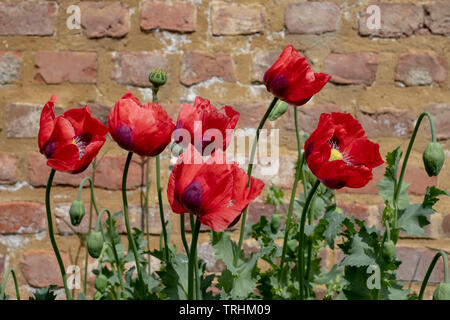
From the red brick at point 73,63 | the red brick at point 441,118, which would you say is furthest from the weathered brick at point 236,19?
the red brick at point 441,118

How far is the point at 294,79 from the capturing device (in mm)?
580

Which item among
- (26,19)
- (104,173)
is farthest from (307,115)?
(26,19)

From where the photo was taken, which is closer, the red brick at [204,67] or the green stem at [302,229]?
the green stem at [302,229]

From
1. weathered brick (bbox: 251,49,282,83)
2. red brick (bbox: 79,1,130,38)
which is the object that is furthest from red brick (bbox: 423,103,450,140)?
red brick (bbox: 79,1,130,38)

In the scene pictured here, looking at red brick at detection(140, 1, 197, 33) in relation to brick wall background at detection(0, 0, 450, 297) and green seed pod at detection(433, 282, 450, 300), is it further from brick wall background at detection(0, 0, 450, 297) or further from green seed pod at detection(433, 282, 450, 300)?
green seed pod at detection(433, 282, 450, 300)

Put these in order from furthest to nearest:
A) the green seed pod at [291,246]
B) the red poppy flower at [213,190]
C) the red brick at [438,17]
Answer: the red brick at [438,17] < the green seed pod at [291,246] < the red poppy flower at [213,190]

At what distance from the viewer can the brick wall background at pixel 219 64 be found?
3.77ft

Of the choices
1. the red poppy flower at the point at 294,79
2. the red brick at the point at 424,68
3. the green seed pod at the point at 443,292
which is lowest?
the green seed pod at the point at 443,292

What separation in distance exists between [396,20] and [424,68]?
132mm

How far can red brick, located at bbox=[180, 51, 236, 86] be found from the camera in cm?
115

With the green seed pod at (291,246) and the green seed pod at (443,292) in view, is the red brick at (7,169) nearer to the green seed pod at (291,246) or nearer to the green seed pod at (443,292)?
the green seed pod at (291,246)

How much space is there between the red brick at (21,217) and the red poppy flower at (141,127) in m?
0.71
